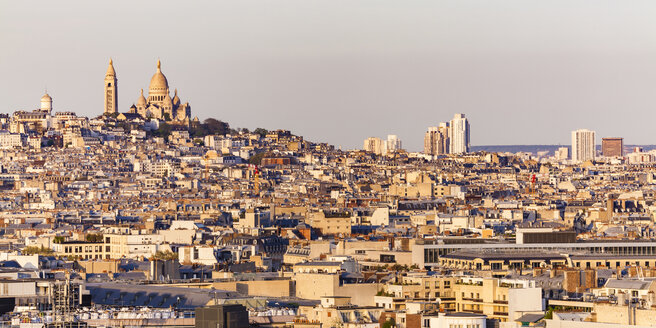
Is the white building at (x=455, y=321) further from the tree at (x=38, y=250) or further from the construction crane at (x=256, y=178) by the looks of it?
the construction crane at (x=256, y=178)

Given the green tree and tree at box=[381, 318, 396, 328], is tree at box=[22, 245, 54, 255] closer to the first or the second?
the green tree

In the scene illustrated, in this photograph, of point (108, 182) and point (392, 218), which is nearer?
point (392, 218)

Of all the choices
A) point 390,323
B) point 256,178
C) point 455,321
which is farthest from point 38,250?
point 256,178

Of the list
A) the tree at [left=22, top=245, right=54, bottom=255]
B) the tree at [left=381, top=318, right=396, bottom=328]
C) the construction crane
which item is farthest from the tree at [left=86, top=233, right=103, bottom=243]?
the construction crane

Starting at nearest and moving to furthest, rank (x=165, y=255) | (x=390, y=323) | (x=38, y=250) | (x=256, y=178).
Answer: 1. (x=390, y=323)
2. (x=165, y=255)
3. (x=38, y=250)
4. (x=256, y=178)

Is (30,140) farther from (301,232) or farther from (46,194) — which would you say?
(301,232)

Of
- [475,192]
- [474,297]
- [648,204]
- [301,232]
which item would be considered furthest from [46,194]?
[474,297]

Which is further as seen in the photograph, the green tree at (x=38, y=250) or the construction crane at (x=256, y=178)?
the construction crane at (x=256, y=178)

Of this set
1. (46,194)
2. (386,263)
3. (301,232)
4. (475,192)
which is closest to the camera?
(386,263)

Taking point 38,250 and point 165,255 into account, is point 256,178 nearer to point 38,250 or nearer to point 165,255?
point 38,250

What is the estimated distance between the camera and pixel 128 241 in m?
95.2

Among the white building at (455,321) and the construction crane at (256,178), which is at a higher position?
the construction crane at (256,178)

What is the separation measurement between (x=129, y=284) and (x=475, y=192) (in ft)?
341

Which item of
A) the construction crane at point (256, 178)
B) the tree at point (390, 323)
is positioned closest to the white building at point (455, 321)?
the tree at point (390, 323)
